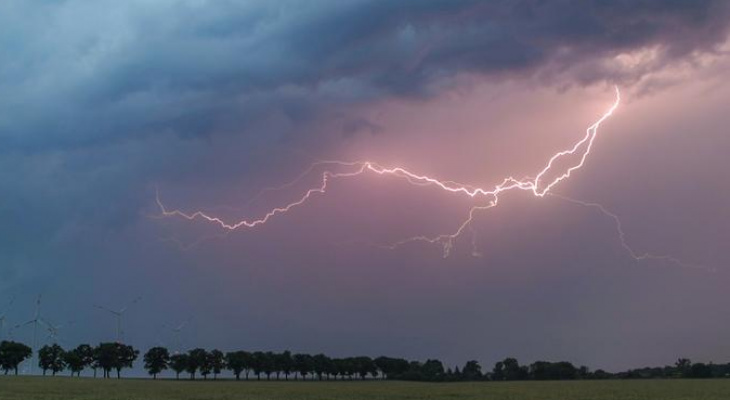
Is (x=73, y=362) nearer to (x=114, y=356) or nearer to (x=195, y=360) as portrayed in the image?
(x=114, y=356)

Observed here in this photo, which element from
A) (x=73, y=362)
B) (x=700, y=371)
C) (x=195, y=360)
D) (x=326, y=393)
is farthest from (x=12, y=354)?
(x=700, y=371)

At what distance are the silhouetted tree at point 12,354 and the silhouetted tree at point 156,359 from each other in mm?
27578

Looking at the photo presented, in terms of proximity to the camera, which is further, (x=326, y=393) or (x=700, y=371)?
(x=700, y=371)

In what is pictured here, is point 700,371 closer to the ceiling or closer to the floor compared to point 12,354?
closer to the floor

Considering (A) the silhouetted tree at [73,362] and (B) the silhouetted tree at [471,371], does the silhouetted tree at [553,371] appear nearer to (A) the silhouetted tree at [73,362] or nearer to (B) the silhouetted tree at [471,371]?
(B) the silhouetted tree at [471,371]

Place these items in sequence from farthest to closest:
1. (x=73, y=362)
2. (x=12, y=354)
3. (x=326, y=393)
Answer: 1. (x=73, y=362)
2. (x=12, y=354)
3. (x=326, y=393)

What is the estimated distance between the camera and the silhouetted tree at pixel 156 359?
17738cm

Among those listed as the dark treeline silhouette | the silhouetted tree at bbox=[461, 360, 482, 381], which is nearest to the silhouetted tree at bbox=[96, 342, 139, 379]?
the dark treeline silhouette

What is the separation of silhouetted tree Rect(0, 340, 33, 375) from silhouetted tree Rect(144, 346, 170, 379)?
90.5 feet

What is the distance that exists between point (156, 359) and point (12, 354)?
3313 cm

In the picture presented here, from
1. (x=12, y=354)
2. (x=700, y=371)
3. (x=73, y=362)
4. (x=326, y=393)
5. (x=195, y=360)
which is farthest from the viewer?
(x=195, y=360)

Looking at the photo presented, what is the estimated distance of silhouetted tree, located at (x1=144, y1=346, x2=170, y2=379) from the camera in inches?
6983

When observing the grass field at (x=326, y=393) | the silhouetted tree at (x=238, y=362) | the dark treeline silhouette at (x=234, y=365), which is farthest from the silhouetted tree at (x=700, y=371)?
the silhouetted tree at (x=238, y=362)

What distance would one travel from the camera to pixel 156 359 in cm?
17750
